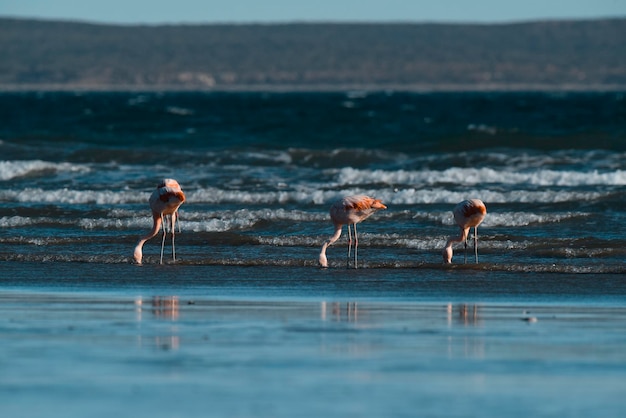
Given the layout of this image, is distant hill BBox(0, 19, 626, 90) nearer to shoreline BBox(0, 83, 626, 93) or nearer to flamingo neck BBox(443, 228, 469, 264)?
shoreline BBox(0, 83, 626, 93)

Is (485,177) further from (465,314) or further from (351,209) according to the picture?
(465,314)

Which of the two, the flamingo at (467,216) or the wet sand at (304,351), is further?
the flamingo at (467,216)

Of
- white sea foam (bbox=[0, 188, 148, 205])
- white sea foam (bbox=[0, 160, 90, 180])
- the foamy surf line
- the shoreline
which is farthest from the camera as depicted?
the shoreline

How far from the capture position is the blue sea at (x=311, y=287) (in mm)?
7707

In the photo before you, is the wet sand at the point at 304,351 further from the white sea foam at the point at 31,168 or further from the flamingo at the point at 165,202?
the white sea foam at the point at 31,168

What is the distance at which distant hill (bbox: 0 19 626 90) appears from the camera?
123312 mm

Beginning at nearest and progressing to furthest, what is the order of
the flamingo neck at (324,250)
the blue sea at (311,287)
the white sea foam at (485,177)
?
1. the blue sea at (311,287)
2. the flamingo neck at (324,250)
3. the white sea foam at (485,177)

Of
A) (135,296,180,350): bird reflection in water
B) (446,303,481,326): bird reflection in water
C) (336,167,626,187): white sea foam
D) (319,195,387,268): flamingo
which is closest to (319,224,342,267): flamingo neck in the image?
(319,195,387,268): flamingo

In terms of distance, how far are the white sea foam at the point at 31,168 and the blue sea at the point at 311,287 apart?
0.06 metres

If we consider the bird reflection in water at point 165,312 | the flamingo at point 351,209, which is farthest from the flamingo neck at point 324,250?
the bird reflection in water at point 165,312

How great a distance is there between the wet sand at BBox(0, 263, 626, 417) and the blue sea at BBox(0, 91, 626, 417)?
23 mm

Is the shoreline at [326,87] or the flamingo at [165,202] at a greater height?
the shoreline at [326,87]

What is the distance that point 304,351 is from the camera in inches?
349

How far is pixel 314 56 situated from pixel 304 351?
12508cm
